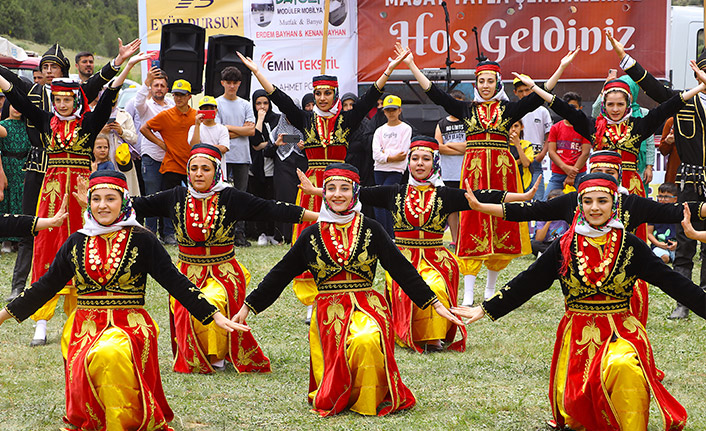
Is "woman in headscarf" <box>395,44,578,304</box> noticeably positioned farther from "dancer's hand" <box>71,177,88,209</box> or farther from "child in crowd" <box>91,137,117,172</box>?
"child in crowd" <box>91,137,117,172</box>

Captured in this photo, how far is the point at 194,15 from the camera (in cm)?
1423

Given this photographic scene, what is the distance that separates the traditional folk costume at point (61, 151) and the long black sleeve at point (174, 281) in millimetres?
2201

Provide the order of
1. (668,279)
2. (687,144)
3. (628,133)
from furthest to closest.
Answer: (687,144)
(628,133)
(668,279)

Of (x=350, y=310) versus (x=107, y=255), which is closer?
(x=107, y=255)

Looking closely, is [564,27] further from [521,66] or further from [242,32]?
[242,32]

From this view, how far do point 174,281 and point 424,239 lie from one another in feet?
8.88

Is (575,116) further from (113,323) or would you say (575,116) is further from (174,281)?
(113,323)

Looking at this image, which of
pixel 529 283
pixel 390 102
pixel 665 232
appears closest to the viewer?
pixel 529 283

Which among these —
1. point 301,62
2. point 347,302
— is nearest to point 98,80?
point 347,302

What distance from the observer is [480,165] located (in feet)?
27.8

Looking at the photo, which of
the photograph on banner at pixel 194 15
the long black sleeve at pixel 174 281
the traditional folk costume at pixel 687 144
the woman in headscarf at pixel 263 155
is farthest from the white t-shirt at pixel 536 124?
the long black sleeve at pixel 174 281

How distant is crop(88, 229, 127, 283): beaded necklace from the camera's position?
203 inches

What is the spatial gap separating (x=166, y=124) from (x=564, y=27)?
6250 millimetres

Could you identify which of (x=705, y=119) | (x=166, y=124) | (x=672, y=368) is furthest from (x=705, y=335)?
(x=166, y=124)
